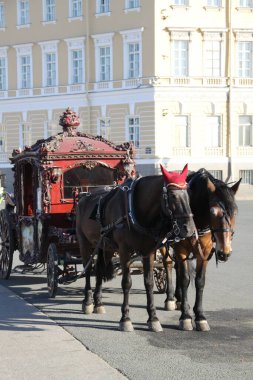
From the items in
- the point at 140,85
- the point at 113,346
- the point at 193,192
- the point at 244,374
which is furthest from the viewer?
the point at 140,85

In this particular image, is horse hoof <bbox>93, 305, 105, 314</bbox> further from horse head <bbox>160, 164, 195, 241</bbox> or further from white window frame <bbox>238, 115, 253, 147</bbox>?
white window frame <bbox>238, 115, 253, 147</bbox>

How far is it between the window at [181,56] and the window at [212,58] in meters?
1.12

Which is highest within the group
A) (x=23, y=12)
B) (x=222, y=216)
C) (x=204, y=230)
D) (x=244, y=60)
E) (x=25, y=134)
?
(x=23, y=12)

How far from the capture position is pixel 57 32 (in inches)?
1561

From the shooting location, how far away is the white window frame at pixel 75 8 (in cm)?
3869

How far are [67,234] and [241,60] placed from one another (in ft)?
95.2

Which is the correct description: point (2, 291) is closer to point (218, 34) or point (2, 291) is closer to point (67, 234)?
point (67, 234)

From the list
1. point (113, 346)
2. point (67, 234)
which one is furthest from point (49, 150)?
point (113, 346)

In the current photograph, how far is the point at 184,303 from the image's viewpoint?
786cm

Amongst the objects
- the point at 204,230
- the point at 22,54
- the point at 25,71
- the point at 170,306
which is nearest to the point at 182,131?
the point at 25,71

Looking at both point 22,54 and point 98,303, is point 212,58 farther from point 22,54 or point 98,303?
point 98,303

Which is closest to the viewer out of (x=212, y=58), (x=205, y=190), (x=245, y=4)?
(x=205, y=190)

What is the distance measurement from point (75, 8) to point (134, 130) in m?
8.27

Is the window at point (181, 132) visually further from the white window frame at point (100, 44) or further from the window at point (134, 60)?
the white window frame at point (100, 44)
